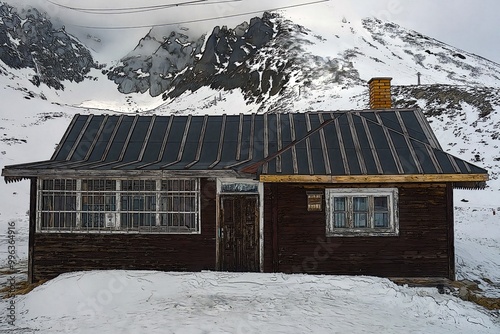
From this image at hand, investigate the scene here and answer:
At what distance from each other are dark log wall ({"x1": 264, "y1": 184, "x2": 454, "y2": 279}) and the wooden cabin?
3 cm

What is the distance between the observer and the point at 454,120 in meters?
34.9

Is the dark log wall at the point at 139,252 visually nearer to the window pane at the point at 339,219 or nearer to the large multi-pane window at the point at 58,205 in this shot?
the large multi-pane window at the point at 58,205

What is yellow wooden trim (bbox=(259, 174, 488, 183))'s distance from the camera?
9.66m

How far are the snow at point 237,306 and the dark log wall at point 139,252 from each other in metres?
0.56

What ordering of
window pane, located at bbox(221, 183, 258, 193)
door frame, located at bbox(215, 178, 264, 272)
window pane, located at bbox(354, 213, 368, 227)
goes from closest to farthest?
window pane, located at bbox(354, 213, 368, 227)
door frame, located at bbox(215, 178, 264, 272)
window pane, located at bbox(221, 183, 258, 193)

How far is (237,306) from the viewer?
822 cm

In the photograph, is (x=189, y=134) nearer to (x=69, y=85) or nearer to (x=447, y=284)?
(x=447, y=284)

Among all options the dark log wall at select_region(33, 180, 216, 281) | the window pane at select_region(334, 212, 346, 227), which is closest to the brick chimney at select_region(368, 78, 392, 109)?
the window pane at select_region(334, 212, 346, 227)

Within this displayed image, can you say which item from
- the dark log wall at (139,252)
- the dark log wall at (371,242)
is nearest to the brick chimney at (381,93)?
the dark log wall at (371,242)

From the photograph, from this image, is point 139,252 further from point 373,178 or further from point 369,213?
point 373,178

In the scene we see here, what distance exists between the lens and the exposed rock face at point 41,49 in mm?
109438

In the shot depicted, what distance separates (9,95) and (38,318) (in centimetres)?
6678

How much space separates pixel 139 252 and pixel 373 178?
6127mm

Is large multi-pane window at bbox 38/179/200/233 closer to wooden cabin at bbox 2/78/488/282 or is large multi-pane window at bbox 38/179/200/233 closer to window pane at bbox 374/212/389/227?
wooden cabin at bbox 2/78/488/282
